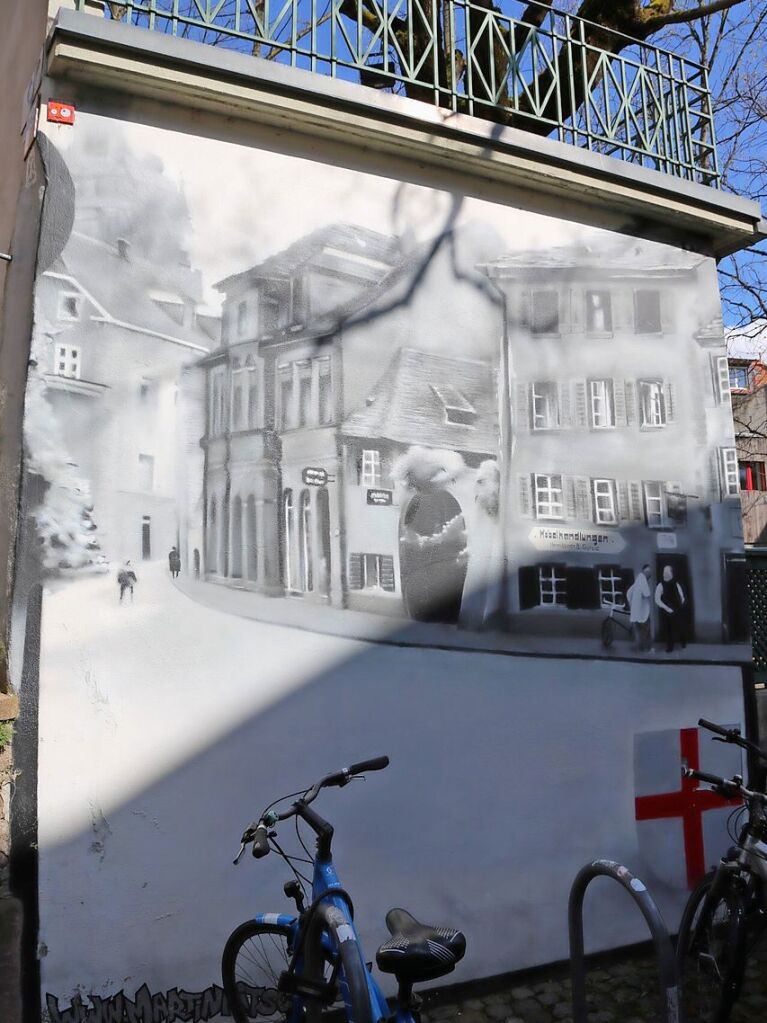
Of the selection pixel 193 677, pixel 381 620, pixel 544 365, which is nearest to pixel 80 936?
pixel 193 677

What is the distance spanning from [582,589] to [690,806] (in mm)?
1537

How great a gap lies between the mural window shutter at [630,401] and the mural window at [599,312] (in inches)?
14.6

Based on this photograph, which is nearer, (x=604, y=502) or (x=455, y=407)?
(x=455, y=407)

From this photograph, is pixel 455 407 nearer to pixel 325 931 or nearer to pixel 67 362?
pixel 67 362

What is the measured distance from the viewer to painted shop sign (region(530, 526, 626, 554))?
17.0 feet

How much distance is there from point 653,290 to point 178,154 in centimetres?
317

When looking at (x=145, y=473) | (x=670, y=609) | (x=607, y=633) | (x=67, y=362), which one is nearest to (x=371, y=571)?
(x=145, y=473)

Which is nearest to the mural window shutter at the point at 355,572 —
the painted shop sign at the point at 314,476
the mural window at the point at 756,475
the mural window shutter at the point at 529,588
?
the painted shop sign at the point at 314,476

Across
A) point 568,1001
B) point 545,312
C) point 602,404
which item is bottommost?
point 568,1001

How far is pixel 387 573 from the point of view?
15.3 feet

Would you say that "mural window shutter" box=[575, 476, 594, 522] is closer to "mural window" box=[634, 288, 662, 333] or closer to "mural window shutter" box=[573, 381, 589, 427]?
"mural window shutter" box=[573, 381, 589, 427]

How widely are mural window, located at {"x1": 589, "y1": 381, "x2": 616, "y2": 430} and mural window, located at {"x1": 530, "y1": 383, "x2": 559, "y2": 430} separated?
10.9 inches

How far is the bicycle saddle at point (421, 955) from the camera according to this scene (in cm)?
274

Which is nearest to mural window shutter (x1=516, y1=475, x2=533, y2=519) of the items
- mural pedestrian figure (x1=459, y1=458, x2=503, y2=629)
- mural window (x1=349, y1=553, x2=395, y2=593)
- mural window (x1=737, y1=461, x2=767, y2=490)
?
mural pedestrian figure (x1=459, y1=458, x2=503, y2=629)
